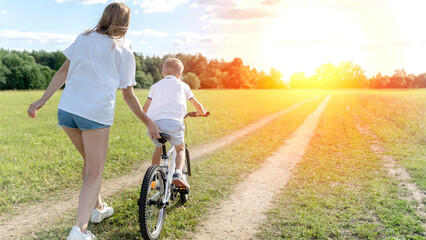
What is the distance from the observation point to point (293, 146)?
34.4 feet

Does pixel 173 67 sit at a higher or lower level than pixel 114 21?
lower

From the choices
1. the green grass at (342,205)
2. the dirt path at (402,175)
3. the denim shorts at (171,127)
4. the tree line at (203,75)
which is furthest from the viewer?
the tree line at (203,75)

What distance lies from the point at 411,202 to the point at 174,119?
427cm

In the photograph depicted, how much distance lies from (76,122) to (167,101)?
1.31 m

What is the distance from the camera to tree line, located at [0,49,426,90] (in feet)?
218

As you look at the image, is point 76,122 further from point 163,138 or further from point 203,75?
point 203,75

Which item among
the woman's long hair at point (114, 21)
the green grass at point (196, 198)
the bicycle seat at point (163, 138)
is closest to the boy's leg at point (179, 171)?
the bicycle seat at point (163, 138)

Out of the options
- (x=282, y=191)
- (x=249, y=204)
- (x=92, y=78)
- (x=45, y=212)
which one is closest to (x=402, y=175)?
(x=282, y=191)

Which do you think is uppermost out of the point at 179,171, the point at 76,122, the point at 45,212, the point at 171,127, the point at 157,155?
the point at 76,122

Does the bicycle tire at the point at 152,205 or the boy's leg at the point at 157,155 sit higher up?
the boy's leg at the point at 157,155

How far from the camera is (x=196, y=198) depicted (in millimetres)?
5430

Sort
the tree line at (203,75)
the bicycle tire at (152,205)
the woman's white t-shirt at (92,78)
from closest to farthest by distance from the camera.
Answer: the woman's white t-shirt at (92,78)
the bicycle tire at (152,205)
the tree line at (203,75)

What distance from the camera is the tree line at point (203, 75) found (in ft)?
218

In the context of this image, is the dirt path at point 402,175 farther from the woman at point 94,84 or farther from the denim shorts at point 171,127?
the woman at point 94,84
